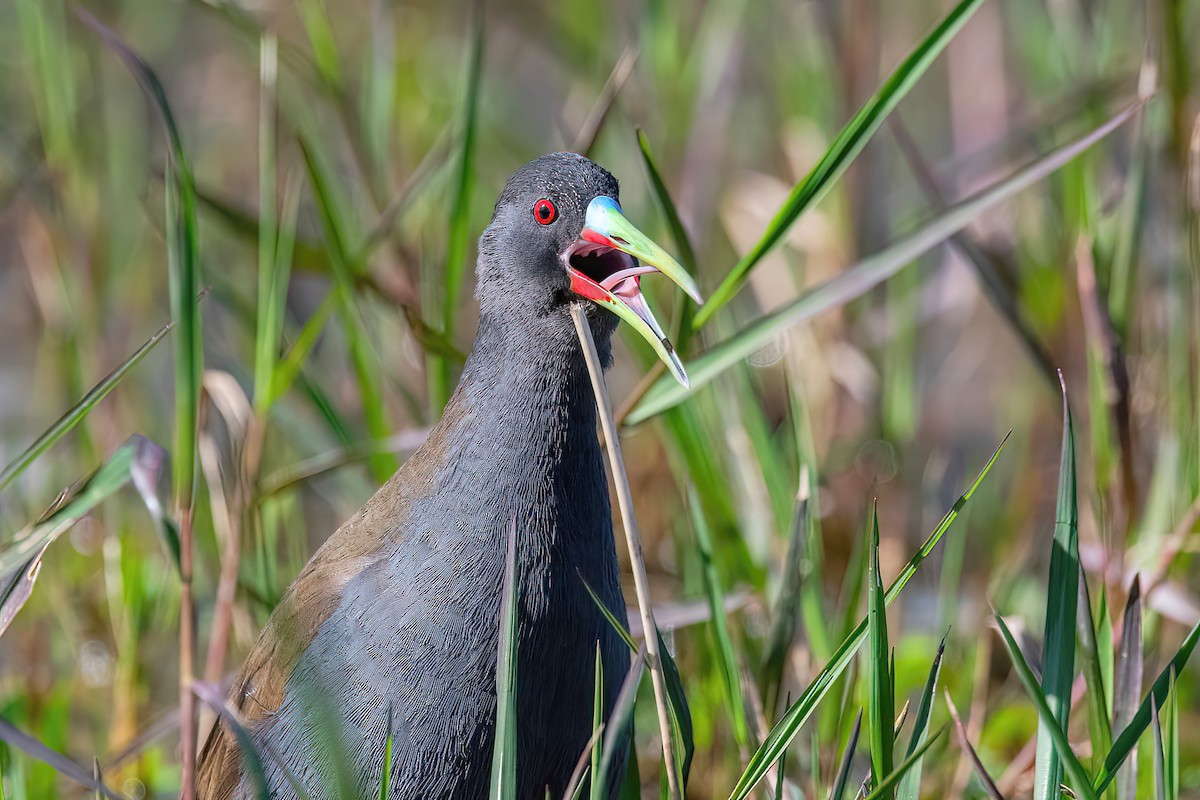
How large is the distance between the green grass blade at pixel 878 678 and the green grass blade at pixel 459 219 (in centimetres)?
104

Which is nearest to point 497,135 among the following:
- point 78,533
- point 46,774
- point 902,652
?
point 78,533

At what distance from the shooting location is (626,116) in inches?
133

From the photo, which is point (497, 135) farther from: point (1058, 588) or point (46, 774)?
point (1058, 588)

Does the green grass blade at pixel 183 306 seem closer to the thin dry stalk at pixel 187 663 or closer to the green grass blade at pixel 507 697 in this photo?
the thin dry stalk at pixel 187 663

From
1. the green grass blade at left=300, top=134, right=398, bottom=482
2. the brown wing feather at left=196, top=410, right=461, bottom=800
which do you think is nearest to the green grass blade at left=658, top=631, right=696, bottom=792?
the brown wing feather at left=196, top=410, right=461, bottom=800

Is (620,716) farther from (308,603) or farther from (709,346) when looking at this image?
(709,346)

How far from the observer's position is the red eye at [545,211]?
202cm

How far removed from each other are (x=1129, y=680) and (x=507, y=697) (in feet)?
2.95

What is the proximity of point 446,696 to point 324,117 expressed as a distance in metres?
3.09

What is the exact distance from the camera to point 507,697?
5.45 ft

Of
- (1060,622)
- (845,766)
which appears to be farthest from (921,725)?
(1060,622)

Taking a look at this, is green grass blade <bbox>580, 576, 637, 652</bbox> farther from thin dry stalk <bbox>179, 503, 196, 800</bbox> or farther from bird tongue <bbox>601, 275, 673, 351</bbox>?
thin dry stalk <bbox>179, 503, 196, 800</bbox>

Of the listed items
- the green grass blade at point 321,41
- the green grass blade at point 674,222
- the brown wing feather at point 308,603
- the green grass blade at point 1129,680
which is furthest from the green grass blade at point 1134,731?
the green grass blade at point 321,41

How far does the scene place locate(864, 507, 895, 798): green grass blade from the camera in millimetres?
1686
